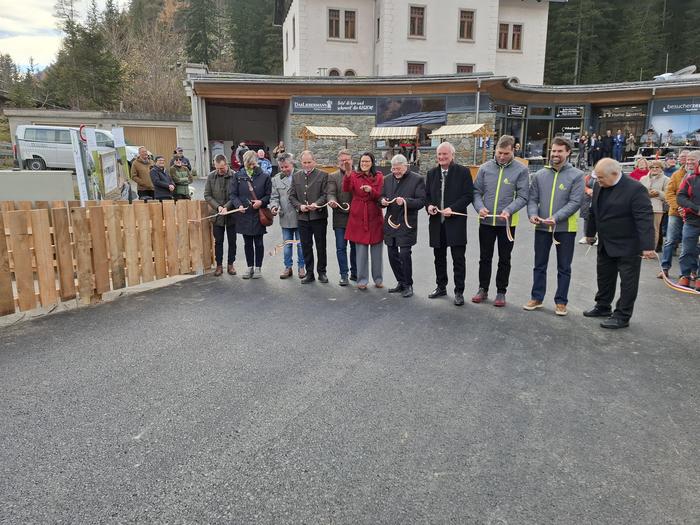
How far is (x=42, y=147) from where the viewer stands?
69.1 feet

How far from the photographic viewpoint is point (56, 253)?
19.1ft

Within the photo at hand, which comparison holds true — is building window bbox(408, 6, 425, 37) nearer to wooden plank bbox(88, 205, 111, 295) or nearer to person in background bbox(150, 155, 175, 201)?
person in background bbox(150, 155, 175, 201)

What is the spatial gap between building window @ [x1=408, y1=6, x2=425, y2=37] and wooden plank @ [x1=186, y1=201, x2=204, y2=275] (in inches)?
1114

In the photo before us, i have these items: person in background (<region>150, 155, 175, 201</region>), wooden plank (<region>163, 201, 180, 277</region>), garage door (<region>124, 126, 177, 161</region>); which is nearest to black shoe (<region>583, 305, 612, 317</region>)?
wooden plank (<region>163, 201, 180, 277</region>)

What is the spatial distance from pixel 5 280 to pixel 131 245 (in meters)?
1.54

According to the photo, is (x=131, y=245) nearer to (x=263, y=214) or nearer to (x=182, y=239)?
(x=182, y=239)

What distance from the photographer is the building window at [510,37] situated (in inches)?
1347

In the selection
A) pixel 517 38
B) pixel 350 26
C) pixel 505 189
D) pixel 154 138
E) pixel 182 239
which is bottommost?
pixel 182 239

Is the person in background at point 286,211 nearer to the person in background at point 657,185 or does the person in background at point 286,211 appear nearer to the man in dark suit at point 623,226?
the man in dark suit at point 623,226

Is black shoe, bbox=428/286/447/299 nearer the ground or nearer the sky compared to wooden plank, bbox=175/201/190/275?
nearer the ground

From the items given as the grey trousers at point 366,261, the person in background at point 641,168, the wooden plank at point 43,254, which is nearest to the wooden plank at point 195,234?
the wooden plank at point 43,254

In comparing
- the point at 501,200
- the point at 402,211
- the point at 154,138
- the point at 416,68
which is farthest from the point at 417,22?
the point at 501,200

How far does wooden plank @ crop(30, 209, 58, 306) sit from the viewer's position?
5609 millimetres

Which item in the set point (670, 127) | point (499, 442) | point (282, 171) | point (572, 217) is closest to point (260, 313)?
point (282, 171)
